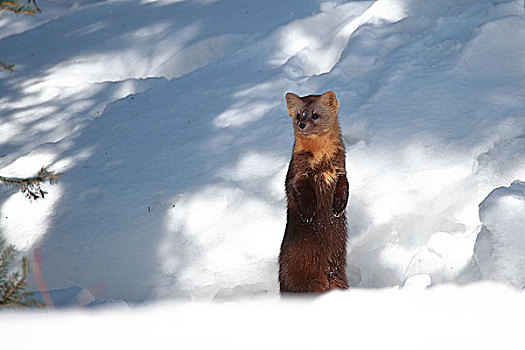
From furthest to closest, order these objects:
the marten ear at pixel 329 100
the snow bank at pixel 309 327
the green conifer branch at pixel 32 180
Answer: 1. the marten ear at pixel 329 100
2. the green conifer branch at pixel 32 180
3. the snow bank at pixel 309 327

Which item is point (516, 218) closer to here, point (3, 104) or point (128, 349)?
point (128, 349)

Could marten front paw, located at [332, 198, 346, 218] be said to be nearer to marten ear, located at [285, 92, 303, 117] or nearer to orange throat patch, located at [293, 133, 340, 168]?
orange throat patch, located at [293, 133, 340, 168]

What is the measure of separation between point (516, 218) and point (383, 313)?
1759 mm

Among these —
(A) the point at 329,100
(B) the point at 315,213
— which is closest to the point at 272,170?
(A) the point at 329,100

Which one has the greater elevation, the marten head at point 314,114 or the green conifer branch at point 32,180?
the green conifer branch at point 32,180

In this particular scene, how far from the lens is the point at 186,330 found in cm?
138

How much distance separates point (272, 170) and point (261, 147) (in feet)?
0.91

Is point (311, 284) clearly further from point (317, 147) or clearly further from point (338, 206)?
point (317, 147)

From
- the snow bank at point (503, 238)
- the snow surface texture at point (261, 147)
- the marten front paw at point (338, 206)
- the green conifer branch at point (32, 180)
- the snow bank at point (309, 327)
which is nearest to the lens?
the snow bank at point (309, 327)

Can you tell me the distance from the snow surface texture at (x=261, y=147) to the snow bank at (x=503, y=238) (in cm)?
1

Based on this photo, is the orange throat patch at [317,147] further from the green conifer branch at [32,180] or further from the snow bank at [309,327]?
the snow bank at [309,327]

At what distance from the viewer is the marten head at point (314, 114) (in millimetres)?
2906

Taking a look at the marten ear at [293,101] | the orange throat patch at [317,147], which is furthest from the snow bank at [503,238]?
the marten ear at [293,101]

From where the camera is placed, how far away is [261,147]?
4125 mm
